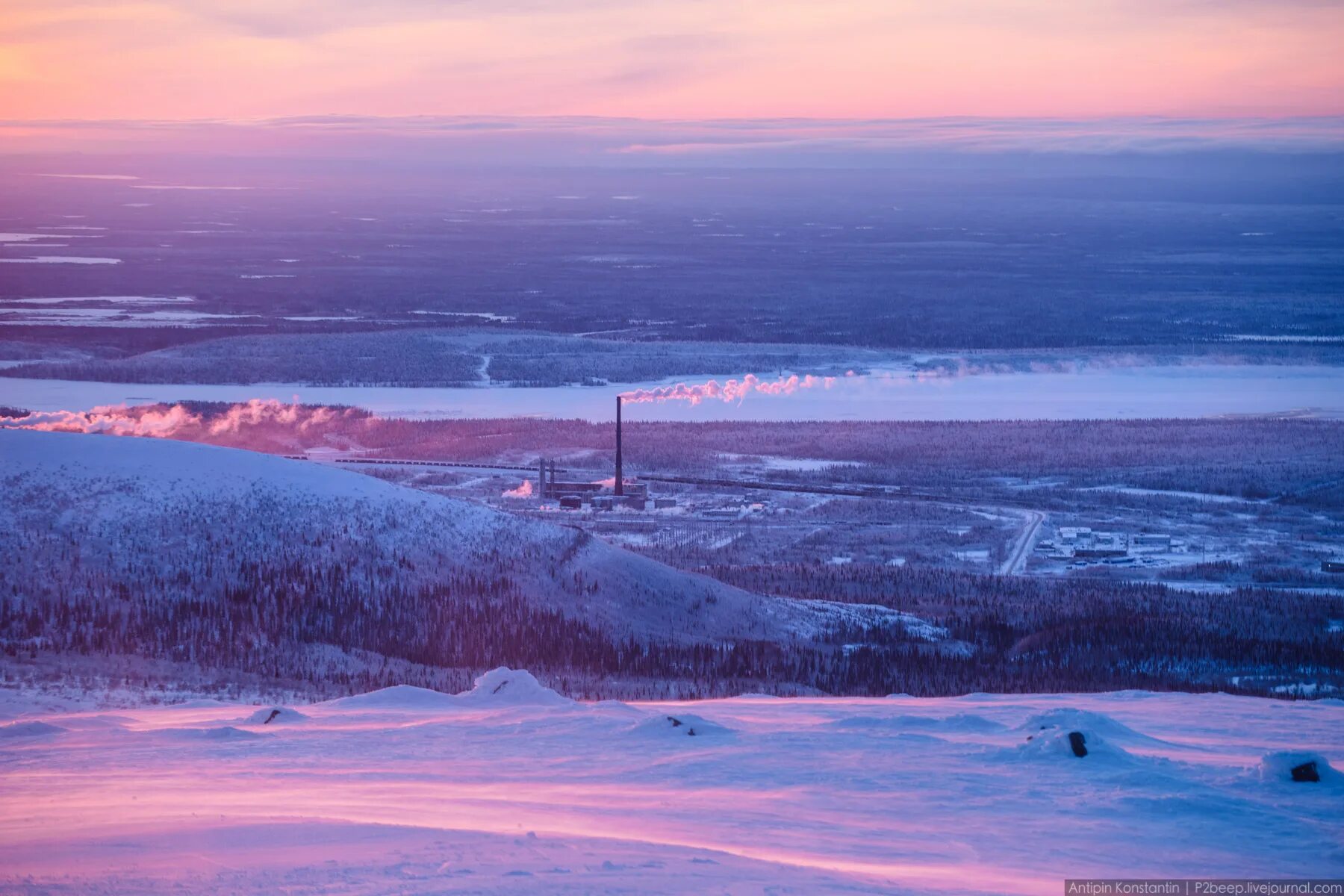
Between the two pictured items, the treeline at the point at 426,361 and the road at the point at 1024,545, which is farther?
the treeline at the point at 426,361

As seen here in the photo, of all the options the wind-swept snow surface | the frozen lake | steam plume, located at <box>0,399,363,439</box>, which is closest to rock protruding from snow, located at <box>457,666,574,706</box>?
the wind-swept snow surface

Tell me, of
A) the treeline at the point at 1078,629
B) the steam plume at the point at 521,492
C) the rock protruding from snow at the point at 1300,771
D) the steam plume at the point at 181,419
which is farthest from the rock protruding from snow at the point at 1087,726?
the steam plume at the point at 181,419

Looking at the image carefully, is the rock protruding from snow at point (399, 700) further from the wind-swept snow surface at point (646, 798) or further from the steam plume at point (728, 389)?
the steam plume at point (728, 389)

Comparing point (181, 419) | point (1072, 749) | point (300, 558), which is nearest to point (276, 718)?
point (1072, 749)

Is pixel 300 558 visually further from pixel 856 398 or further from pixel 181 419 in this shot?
pixel 856 398

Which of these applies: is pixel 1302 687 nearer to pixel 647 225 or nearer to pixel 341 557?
pixel 341 557
